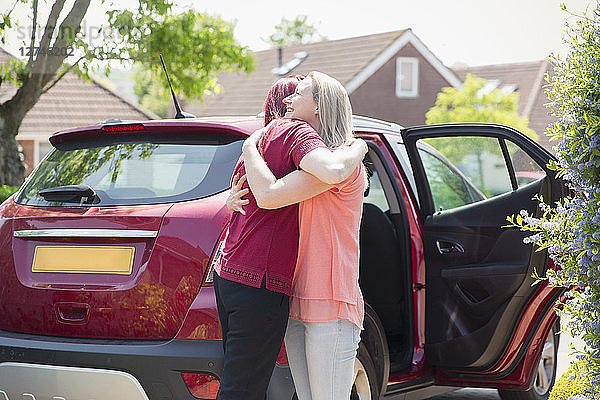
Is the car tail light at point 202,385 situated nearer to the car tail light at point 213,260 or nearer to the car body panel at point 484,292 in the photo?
the car tail light at point 213,260

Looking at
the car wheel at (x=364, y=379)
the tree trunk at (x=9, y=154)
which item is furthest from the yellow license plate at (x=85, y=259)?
the tree trunk at (x=9, y=154)

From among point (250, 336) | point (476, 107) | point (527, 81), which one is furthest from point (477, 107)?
point (250, 336)

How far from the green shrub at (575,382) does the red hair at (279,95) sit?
151 centimetres

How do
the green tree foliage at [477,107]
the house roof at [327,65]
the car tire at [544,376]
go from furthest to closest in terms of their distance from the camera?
the house roof at [327,65], the green tree foliage at [477,107], the car tire at [544,376]

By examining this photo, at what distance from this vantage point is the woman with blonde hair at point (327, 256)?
10.6 ft

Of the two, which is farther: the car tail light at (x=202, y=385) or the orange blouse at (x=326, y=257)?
the car tail light at (x=202, y=385)

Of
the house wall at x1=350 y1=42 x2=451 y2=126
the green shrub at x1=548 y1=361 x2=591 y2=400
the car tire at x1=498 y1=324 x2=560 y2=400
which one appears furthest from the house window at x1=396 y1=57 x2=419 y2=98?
the green shrub at x1=548 y1=361 x2=591 y2=400

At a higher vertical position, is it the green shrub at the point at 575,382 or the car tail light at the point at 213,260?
the car tail light at the point at 213,260

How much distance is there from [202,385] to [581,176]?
1.70 m

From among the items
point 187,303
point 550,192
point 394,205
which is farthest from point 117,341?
point 550,192

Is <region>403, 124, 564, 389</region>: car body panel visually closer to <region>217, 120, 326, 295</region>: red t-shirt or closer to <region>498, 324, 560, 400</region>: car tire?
<region>498, 324, 560, 400</region>: car tire

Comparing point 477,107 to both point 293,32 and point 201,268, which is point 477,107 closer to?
point 201,268

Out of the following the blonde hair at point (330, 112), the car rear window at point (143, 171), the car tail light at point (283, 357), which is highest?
the blonde hair at point (330, 112)

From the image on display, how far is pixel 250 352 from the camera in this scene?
123 inches
